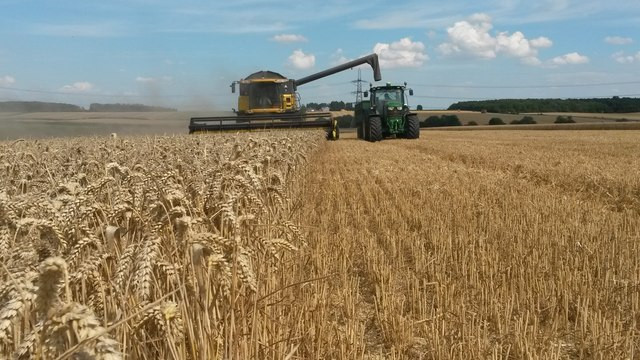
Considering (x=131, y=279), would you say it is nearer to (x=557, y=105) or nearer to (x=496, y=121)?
(x=496, y=121)

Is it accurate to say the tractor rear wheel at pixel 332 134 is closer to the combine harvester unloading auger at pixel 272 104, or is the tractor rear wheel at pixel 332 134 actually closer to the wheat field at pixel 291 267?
the combine harvester unloading auger at pixel 272 104

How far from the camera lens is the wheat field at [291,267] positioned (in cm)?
183

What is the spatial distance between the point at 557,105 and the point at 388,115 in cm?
6768

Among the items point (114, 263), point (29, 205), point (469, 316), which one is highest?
point (29, 205)

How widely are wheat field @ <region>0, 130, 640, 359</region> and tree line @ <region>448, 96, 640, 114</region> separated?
7431 centimetres

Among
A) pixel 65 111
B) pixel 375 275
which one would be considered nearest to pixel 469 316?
pixel 375 275

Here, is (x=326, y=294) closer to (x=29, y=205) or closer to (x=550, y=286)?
(x=550, y=286)

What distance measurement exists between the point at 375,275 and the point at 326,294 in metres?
1.07

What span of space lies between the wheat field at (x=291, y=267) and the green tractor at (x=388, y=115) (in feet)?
56.0

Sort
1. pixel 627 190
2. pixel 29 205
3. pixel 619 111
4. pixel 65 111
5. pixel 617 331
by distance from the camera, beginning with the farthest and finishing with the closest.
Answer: pixel 619 111 < pixel 65 111 < pixel 627 190 < pixel 617 331 < pixel 29 205

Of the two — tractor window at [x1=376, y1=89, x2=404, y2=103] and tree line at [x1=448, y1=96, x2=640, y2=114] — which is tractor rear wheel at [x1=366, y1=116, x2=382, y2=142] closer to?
tractor window at [x1=376, y1=89, x2=404, y2=103]

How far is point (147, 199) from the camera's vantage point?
2.73 meters

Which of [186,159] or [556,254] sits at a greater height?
[186,159]

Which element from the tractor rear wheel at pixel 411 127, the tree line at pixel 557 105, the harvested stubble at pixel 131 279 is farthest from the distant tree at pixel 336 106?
the harvested stubble at pixel 131 279
